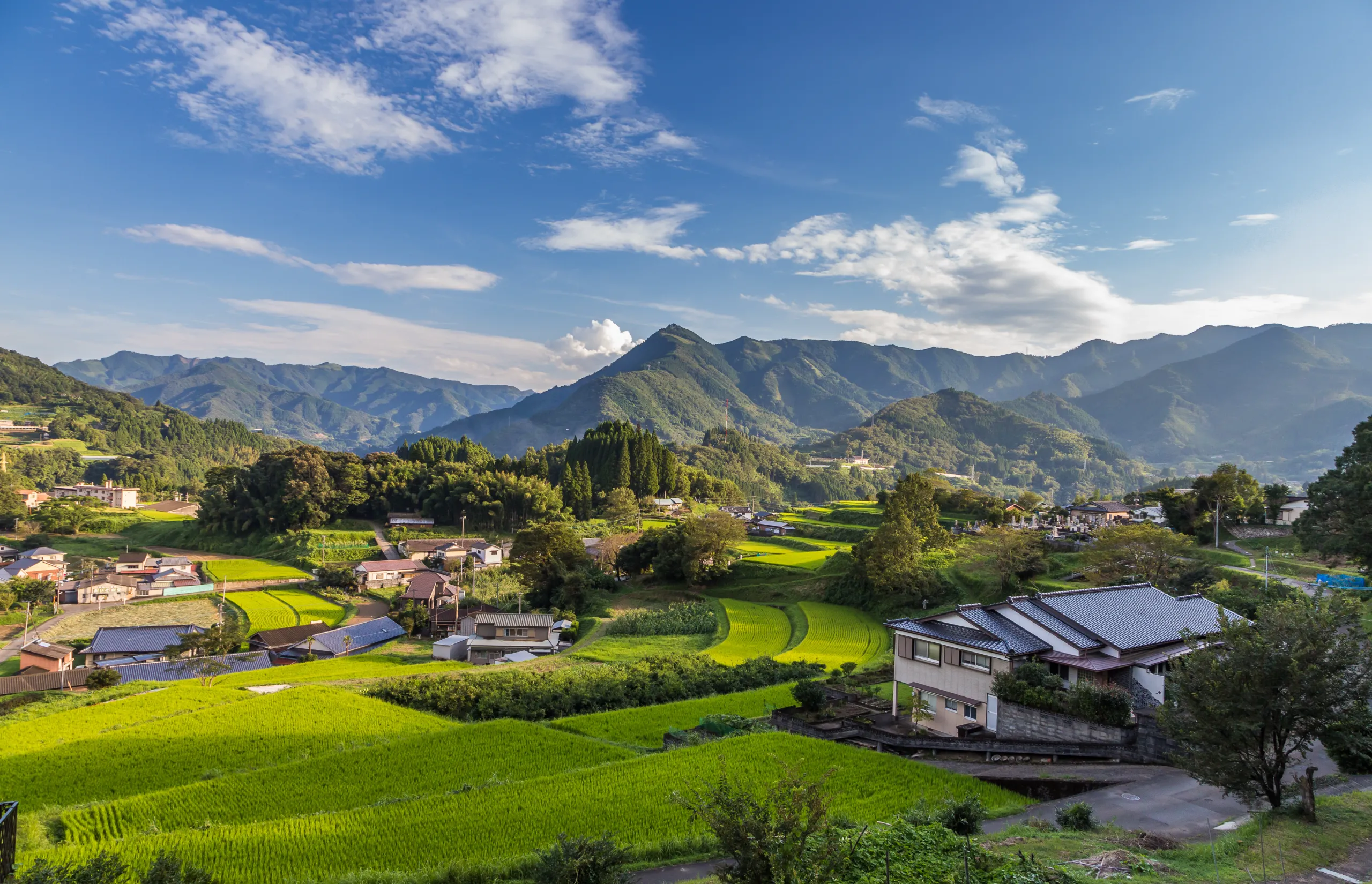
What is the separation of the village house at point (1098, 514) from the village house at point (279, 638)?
58.1 m

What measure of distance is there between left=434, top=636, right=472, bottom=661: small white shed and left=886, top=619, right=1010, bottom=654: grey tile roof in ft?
81.8

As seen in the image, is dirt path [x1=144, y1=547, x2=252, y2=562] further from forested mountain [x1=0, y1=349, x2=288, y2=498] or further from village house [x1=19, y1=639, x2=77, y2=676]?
forested mountain [x1=0, y1=349, x2=288, y2=498]

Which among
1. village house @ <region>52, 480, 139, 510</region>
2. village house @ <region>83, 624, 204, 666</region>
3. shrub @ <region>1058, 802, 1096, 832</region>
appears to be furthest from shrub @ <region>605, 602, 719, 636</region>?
village house @ <region>52, 480, 139, 510</region>

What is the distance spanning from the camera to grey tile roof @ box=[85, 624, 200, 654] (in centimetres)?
3819

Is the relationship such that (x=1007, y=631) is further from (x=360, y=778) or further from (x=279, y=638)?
(x=279, y=638)

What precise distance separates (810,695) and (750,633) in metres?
16.8

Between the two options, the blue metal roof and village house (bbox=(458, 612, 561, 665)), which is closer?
the blue metal roof

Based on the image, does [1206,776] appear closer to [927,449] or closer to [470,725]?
[470,725]

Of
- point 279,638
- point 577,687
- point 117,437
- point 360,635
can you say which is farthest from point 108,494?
point 577,687

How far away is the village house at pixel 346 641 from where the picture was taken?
129ft

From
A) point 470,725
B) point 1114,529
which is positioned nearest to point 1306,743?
point 470,725

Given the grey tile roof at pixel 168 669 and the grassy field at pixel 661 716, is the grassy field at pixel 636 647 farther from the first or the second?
the grey tile roof at pixel 168 669

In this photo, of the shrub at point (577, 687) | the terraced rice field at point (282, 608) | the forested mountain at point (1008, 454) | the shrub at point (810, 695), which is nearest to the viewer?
the shrub at point (810, 695)

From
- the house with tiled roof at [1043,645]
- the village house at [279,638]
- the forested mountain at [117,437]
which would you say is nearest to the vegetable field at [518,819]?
the house with tiled roof at [1043,645]
